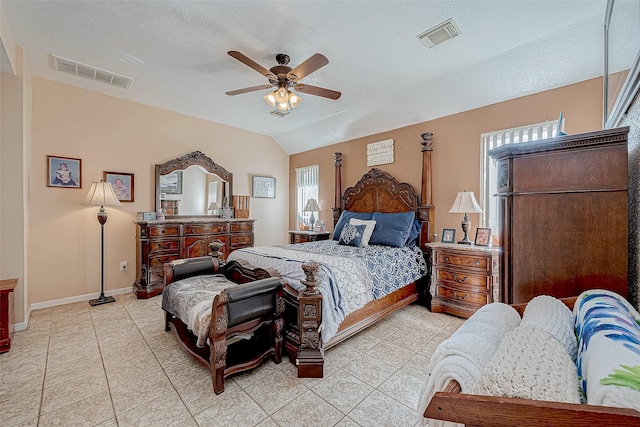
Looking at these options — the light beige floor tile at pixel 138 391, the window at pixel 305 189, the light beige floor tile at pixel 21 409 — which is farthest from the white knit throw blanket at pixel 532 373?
the window at pixel 305 189

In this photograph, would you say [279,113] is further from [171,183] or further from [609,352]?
[609,352]

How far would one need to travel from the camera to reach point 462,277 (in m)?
3.09

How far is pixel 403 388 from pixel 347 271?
0.98 meters

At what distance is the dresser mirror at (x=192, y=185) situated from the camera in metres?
4.33

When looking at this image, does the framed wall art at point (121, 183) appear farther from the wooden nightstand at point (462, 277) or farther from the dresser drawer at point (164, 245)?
the wooden nightstand at point (462, 277)

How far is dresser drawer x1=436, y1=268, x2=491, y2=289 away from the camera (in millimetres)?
2954


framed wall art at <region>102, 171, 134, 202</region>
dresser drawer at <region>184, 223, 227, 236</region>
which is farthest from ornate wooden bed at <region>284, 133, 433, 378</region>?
framed wall art at <region>102, 171, 134, 202</region>

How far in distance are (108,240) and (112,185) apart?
2.62 ft

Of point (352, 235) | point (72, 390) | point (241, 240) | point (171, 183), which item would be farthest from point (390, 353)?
point (171, 183)

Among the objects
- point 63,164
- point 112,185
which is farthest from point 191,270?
point 63,164

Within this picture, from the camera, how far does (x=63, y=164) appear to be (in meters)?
3.50

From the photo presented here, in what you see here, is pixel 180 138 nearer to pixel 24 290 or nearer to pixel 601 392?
pixel 24 290

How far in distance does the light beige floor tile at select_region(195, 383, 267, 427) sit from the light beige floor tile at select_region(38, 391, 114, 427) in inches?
23.3

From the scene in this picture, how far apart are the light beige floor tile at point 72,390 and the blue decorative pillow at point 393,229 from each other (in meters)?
2.99
